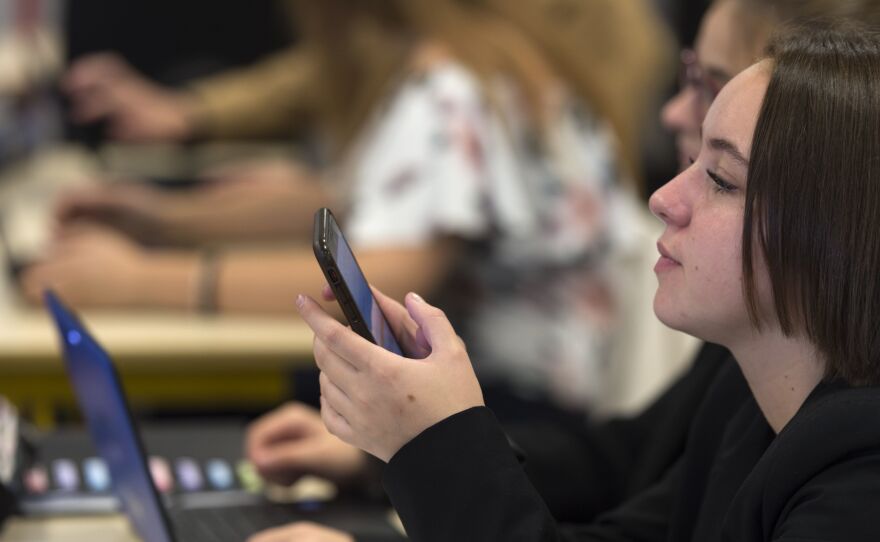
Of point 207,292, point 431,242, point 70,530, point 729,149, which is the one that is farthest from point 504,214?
point 729,149

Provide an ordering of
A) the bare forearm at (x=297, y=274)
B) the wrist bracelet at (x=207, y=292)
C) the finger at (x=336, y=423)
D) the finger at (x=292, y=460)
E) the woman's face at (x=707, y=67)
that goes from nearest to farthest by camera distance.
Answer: the finger at (x=336, y=423)
the woman's face at (x=707, y=67)
the finger at (x=292, y=460)
the bare forearm at (x=297, y=274)
the wrist bracelet at (x=207, y=292)

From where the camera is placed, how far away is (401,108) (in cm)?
178

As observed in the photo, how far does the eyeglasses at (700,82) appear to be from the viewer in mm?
1006

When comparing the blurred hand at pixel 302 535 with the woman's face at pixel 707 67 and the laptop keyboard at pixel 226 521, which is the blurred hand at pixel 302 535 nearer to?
the laptop keyboard at pixel 226 521

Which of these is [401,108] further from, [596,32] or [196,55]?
[196,55]

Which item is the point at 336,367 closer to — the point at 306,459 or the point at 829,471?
the point at 829,471

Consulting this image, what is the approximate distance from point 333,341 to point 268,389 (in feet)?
3.86

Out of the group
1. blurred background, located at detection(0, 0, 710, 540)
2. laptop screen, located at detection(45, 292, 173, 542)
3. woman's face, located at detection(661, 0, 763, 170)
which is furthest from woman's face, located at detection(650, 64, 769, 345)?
blurred background, located at detection(0, 0, 710, 540)

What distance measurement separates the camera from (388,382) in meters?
0.68

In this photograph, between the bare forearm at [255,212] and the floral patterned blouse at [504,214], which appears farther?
the bare forearm at [255,212]

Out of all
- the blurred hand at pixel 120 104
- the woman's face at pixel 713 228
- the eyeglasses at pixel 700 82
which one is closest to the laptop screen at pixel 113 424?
the woman's face at pixel 713 228

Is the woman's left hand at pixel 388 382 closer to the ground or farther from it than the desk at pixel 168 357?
farther from it

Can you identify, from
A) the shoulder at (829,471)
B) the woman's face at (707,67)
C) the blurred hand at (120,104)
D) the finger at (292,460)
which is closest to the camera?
the shoulder at (829,471)

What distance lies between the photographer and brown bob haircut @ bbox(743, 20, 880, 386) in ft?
2.12
